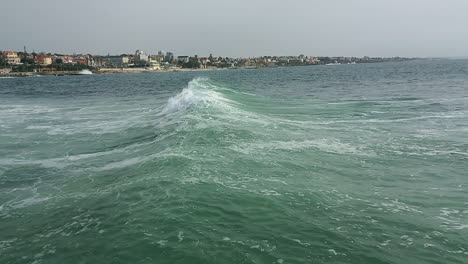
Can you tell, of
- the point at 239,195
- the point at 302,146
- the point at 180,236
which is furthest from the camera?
the point at 302,146

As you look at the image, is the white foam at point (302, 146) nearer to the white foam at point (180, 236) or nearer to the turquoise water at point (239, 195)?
the turquoise water at point (239, 195)

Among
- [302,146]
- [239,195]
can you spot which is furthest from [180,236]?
[302,146]

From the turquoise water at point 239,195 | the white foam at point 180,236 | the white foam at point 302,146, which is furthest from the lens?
the white foam at point 302,146

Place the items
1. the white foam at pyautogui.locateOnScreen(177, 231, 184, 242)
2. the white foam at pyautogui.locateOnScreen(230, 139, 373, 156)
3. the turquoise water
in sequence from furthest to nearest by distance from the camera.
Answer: the white foam at pyautogui.locateOnScreen(230, 139, 373, 156) → the white foam at pyautogui.locateOnScreen(177, 231, 184, 242) → the turquoise water

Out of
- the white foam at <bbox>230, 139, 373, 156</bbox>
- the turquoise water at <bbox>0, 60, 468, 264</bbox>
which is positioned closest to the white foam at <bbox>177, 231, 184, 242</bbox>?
the turquoise water at <bbox>0, 60, 468, 264</bbox>

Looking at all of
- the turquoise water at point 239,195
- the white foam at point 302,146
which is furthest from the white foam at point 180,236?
the white foam at point 302,146

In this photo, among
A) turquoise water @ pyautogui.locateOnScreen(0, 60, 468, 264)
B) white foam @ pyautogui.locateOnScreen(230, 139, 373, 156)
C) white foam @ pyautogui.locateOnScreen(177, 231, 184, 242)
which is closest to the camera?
turquoise water @ pyautogui.locateOnScreen(0, 60, 468, 264)

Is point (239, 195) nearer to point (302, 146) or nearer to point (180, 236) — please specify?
point (180, 236)

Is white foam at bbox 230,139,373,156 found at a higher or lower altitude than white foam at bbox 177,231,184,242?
higher

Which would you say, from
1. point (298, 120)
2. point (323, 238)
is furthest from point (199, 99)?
point (323, 238)

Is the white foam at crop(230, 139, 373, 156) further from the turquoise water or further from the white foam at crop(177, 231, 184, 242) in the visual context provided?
the white foam at crop(177, 231, 184, 242)

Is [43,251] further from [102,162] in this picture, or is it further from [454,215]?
[454,215]

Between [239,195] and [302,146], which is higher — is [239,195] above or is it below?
below

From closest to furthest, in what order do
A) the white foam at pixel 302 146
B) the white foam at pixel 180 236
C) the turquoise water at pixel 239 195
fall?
1. the turquoise water at pixel 239 195
2. the white foam at pixel 180 236
3. the white foam at pixel 302 146
